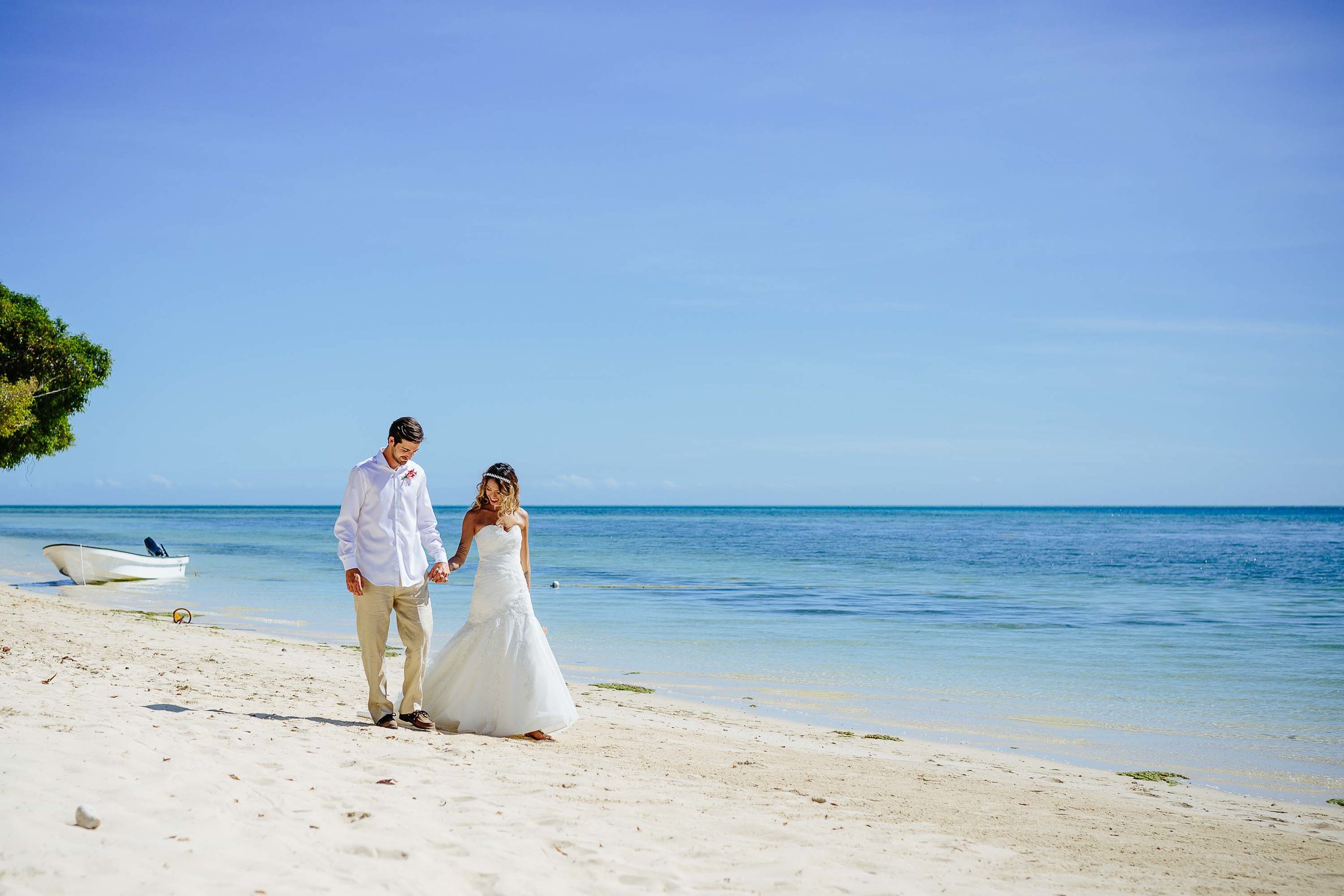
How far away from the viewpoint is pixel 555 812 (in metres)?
5.14

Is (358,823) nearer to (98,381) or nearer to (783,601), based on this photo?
(783,601)

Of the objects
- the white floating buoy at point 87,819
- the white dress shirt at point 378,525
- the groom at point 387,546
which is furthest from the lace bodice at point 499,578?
the white floating buoy at point 87,819

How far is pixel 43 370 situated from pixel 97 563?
547 centimetres

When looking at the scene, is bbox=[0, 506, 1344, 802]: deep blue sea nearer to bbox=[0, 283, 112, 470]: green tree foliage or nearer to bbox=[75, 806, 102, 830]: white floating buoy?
bbox=[0, 283, 112, 470]: green tree foliage

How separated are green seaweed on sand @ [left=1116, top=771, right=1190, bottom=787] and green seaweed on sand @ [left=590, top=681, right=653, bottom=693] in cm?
516

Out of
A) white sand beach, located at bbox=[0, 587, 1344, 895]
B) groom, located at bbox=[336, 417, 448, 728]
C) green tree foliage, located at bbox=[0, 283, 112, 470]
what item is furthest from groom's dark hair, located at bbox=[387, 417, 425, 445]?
green tree foliage, located at bbox=[0, 283, 112, 470]

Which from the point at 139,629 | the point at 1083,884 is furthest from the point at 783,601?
the point at 1083,884

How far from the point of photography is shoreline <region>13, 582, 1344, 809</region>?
7.79m

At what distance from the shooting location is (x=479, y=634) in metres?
7.30

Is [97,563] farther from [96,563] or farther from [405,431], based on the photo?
[405,431]

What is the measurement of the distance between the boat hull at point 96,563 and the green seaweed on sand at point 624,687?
57.9 feet

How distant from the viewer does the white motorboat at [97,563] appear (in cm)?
2338

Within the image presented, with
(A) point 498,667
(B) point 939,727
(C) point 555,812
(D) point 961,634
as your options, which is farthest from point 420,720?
(D) point 961,634

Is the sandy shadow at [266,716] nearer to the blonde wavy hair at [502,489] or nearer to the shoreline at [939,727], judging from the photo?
the blonde wavy hair at [502,489]
